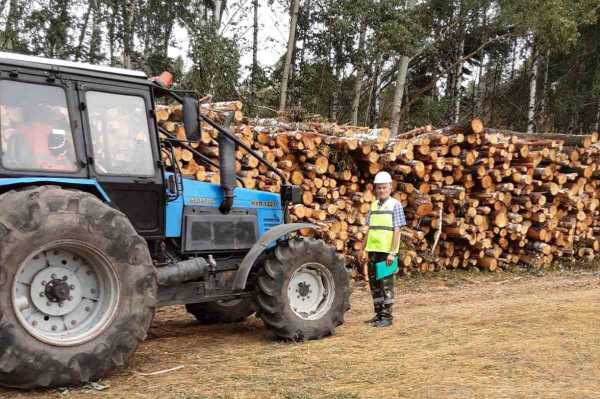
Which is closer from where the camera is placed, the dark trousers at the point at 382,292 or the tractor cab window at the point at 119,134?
the tractor cab window at the point at 119,134

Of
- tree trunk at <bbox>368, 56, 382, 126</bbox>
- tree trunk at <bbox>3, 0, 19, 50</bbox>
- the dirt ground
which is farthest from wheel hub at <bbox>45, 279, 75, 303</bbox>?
tree trunk at <bbox>368, 56, 382, 126</bbox>

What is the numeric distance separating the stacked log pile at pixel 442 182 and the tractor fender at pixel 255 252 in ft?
9.39

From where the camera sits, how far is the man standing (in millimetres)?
6578

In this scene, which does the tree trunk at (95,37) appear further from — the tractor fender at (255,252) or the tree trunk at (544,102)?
the tree trunk at (544,102)

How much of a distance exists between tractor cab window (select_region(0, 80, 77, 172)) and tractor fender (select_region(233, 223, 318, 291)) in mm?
1707

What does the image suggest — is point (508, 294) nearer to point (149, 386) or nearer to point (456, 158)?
point (456, 158)

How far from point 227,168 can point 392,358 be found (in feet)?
7.26

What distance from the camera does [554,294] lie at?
28.5 ft

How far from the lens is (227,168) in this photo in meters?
5.53

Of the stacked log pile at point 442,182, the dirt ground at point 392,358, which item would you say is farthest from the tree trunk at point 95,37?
the dirt ground at point 392,358

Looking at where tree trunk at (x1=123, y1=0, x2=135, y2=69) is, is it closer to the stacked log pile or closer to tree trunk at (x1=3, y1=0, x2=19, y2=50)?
tree trunk at (x1=3, y1=0, x2=19, y2=50)

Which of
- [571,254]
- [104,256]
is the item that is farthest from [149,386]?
[571,254]

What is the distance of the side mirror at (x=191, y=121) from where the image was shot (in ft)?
15.9

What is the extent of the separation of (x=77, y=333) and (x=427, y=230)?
7.26m
